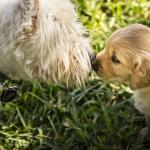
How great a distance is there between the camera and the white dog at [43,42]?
2.84 metres

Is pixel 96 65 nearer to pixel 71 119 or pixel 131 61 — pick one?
pixel 131 61

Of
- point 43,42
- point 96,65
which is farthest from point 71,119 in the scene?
point 43,42

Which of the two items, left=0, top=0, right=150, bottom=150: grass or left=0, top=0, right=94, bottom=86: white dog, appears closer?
left=0, top=0, right=94, bottom=86: white dog

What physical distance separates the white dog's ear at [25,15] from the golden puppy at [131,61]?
0.68m

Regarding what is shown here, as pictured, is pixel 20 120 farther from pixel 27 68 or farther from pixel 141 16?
pixel 141 16

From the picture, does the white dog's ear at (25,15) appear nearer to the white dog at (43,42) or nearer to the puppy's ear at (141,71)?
the white dog at (43,42)

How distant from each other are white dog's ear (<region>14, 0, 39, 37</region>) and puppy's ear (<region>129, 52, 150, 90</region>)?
29.7 inches

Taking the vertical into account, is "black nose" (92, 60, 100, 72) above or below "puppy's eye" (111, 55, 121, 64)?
below

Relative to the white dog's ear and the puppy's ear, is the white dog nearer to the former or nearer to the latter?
the white dog's ear

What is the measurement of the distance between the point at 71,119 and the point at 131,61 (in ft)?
2.90

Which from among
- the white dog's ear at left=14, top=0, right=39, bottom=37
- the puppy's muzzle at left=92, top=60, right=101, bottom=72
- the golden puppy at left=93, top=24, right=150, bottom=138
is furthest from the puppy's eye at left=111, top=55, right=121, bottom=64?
the white dog's ear at left=14, top=0, right=39, bottom=37

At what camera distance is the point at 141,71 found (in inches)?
123

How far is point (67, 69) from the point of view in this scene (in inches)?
123

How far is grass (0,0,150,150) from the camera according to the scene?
3.63 m
